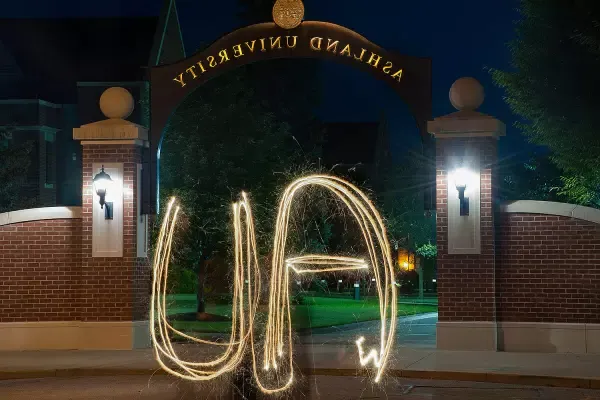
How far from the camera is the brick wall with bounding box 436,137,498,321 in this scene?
19.1 m

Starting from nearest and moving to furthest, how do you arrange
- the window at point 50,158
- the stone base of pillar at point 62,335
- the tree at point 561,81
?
the stone base of pillar at point 62,335, the tree at point 561,81, the window at point 50,158

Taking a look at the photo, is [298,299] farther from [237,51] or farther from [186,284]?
[237,51]

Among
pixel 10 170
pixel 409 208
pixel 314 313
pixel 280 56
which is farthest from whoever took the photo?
pixel 409 208

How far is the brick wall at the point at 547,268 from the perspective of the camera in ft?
61.9

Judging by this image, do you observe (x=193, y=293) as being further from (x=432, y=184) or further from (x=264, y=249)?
(x=432, y=184)

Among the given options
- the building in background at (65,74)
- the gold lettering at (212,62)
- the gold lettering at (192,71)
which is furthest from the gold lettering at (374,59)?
the building in background at (65,74)

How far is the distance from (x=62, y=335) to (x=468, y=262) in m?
7.38

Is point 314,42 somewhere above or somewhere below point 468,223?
above

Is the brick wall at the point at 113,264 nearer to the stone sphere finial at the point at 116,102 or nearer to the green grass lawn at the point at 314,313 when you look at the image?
the stone sphere finial at the point at 116,102

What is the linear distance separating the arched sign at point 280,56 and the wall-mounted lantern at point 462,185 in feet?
3.09

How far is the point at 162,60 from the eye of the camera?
52.0m

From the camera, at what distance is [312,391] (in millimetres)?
14148

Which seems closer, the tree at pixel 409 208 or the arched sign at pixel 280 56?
the arched sign at pixel 280 56

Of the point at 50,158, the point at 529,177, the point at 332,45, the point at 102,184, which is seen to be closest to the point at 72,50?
the point at 50,158
